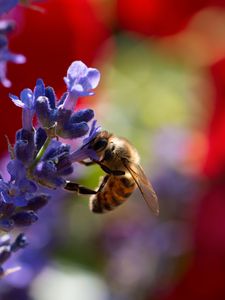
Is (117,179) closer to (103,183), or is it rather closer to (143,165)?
(103,183)

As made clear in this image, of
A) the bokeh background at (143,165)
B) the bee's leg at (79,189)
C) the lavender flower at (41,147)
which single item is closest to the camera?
the lavender flower at (41,147)

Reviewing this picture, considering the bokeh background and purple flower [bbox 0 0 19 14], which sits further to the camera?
the bokeh background

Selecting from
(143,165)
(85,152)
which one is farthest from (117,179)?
(143,165)

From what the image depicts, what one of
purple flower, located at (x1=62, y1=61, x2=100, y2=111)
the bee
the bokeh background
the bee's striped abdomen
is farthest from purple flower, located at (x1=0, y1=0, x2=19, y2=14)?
the bokeh background

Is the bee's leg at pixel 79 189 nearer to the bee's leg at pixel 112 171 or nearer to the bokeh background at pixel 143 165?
the bee's leg at pixel 112 171

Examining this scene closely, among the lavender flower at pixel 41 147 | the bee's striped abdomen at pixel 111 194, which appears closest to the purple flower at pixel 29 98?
the lavender flower at pixel 41 147

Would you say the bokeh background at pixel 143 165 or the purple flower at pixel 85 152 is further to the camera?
the bokeh background at pixel 143 165

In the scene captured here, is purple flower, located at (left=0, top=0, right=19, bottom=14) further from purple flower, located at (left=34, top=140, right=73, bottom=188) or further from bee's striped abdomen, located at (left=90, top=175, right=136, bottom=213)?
bee's striped abdomen, located at (left=90, top=175, right=136, bottom=213)
